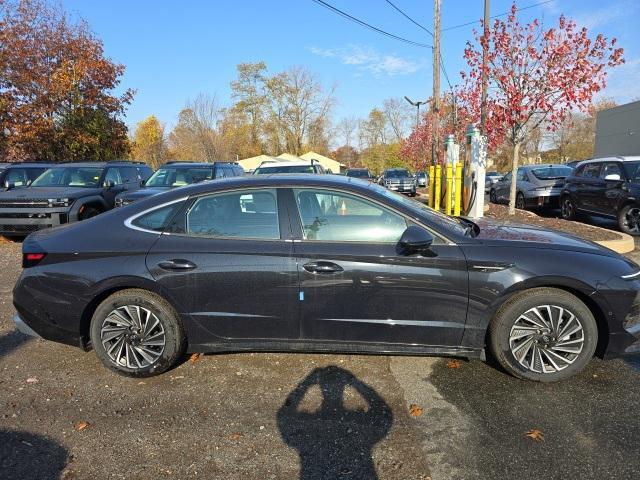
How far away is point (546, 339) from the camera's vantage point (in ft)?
11.7

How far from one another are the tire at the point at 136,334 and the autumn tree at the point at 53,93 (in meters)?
20.7

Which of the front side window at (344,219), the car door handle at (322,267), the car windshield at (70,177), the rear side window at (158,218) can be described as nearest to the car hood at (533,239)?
the front side window at (344,219)

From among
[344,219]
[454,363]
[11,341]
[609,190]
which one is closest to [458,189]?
[609,190]

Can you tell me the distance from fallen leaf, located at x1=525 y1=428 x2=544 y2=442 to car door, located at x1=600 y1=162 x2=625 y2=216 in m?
9.40

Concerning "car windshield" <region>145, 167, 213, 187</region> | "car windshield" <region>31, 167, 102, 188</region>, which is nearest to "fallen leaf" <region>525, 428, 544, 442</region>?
"car windshield" <region>145, 167, 213, 187</region>

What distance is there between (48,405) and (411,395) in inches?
106

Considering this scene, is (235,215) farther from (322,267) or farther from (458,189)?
(458,189)

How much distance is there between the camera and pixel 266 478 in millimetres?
2631

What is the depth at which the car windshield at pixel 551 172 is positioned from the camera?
14632mm

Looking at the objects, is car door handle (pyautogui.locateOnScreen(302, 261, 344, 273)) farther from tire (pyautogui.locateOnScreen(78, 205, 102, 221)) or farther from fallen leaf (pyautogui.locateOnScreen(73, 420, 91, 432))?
tire (pyautogui.locateOnScreen(78, 205, 102, 221))

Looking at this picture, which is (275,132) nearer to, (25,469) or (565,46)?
(565,46)

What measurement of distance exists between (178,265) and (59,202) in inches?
295

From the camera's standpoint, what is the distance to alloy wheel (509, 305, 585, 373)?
3537 mm

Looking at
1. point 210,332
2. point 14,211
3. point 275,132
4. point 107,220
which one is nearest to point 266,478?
point 210,332
